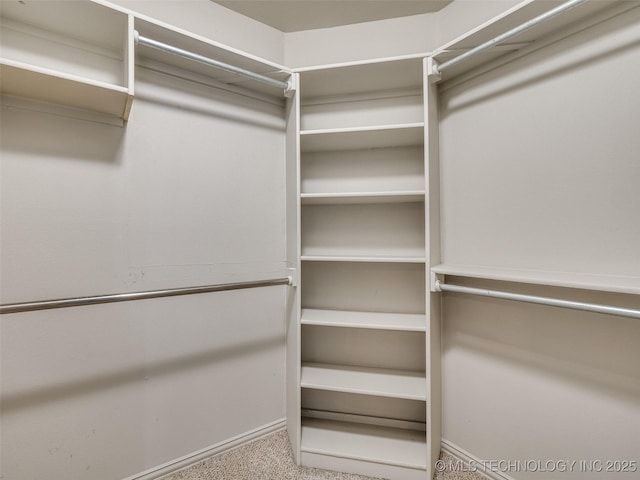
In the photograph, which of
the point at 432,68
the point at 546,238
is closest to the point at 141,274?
the point at 432,68

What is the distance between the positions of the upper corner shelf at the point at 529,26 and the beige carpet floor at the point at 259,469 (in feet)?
6.51

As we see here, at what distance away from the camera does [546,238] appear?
49.0 inches

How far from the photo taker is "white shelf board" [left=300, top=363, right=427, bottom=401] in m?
1.49

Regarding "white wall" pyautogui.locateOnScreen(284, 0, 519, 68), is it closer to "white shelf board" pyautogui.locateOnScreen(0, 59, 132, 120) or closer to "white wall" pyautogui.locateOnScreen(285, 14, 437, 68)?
"white wall" pyautogui.locateOnScreen(285, 14, 437, 68)

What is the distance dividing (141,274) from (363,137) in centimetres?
131

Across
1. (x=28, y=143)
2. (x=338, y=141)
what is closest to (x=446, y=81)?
(x=338, y=141)

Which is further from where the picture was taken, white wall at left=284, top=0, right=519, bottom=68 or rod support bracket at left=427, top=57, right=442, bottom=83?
white wall at left=284, top=0, right=519, bottom=68

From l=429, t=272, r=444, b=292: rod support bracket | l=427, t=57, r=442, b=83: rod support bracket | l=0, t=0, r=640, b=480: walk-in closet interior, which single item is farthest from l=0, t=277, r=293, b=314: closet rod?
l=427, t=57, r=442, b=83: rod support bracket

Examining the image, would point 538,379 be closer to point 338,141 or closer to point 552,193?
point 552,193

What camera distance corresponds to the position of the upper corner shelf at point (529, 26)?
1.05m

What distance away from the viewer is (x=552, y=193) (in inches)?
48.4

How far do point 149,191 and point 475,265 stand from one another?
164 cm

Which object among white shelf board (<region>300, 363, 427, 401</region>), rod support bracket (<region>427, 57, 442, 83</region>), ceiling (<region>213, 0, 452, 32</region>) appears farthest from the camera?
ceiling (<region>213, 0, 452, 32</region>)

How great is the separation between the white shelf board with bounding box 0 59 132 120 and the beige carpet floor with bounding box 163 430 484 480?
1.74 m
